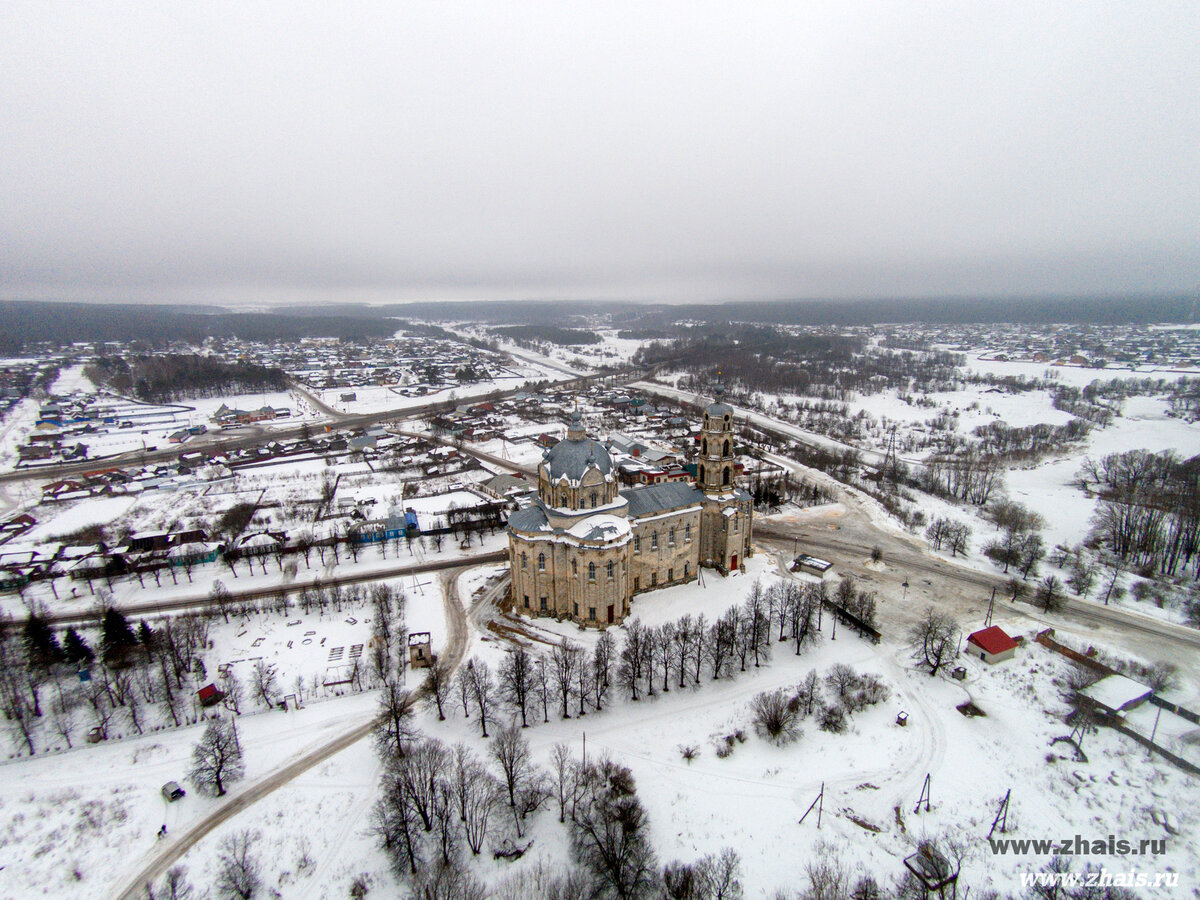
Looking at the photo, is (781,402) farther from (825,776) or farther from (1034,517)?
(825,776)

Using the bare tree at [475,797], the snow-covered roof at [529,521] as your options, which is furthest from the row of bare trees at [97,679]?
the snow-covered roof at [529,521]

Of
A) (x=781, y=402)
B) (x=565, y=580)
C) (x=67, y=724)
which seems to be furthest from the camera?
(x=781, y=402)

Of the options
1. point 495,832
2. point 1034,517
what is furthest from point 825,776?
point 1034,517

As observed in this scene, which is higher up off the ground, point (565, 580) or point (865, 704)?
point (565, 580)

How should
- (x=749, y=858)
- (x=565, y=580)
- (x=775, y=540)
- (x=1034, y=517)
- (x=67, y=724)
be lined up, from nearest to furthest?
(x=749, y=858)
(x=67, y=724)
(x=565, y=580)
(x=775, y=540)
(x=1034, y=517)

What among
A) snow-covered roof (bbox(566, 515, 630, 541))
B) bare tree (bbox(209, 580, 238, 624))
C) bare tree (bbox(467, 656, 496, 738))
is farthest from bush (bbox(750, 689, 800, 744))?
bare tree (bbox(209, 580, 238, 624))

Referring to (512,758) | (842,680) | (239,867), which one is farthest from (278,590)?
(842,680)

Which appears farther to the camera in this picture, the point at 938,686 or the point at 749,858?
the point at 938,686
